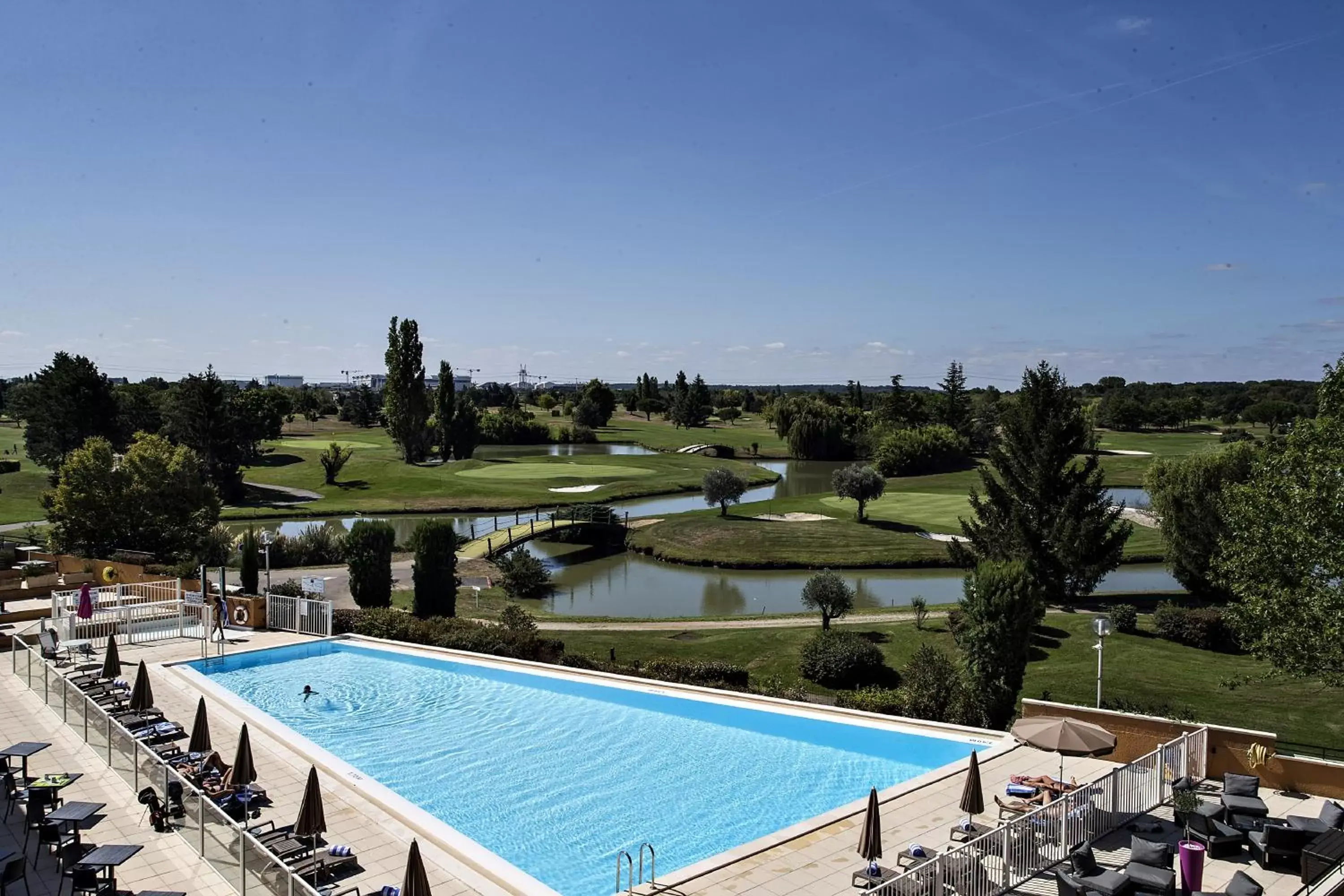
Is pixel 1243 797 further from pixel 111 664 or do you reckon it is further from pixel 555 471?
pixel 555 471

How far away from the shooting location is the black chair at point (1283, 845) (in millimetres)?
11000

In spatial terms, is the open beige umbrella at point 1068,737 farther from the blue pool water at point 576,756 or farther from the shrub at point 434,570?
the shrub at point 434,570

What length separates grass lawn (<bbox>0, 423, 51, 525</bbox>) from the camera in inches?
2359

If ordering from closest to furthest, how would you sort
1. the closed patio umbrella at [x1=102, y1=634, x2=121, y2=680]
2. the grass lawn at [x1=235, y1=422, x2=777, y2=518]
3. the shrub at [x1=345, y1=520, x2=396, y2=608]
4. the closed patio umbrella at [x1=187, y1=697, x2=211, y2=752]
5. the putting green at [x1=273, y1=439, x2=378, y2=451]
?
the closed patio umbrella at [x1=187, y1=697, x2=211, y2=752] < the closed patio umbrella at [x1=102, y1=634, x2=121, y2=680] < the shrub at [x1=345, y1=520, x2=396, y2=608] < the grass lawn at [x1=235, y1=422, x2=777, y2=518] < the putting green at [x1=273, y1=439, x2=378, y2=451]

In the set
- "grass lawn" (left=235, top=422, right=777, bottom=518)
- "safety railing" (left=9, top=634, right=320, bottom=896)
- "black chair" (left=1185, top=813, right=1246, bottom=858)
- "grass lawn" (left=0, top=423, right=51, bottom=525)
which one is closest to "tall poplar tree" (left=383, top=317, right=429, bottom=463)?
"grass lawn" (left=235, top=422, right=777, bottom=518)

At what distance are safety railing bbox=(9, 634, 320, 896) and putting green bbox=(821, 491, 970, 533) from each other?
4937 centimetres

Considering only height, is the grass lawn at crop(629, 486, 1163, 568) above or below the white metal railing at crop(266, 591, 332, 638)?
below

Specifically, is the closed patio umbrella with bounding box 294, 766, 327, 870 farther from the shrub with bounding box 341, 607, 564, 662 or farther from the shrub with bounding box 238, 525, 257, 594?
the shrub with bounding box 238, 525, 257, 594

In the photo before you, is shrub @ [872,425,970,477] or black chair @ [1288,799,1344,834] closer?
black chair @ [1288,799,1344,834]

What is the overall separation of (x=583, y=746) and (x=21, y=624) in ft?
59.2

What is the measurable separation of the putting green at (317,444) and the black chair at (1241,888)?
98680 millimetres

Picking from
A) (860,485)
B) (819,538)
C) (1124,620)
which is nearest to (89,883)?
(1124,620)

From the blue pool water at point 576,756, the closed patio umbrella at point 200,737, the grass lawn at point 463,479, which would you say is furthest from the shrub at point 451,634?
the grass lawn at point 463,479

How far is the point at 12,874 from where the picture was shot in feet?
31.8
